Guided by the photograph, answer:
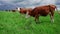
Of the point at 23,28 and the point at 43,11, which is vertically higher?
the point at 43,11

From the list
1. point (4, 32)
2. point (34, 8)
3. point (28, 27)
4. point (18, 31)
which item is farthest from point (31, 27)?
point (34, 8)

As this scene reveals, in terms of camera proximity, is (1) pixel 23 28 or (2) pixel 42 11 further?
(2) pixel 42 11

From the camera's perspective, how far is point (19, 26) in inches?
229

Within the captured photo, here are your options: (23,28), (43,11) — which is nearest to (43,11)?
(43,11)

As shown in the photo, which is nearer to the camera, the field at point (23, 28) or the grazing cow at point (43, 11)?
the field at point (23, 28)

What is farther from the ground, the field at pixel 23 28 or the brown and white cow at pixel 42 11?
the brown and white cow at pixel 42 11

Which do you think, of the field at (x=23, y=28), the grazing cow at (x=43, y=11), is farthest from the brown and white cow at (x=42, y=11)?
the field at (x=23, y=28)

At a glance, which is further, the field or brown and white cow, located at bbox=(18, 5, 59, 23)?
brown and white cow, located at bbox=(18, 5, 59, 23)

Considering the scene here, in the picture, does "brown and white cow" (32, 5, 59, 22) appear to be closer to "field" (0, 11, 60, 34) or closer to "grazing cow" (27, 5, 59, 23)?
"grazing cow" (27, 5, 59, 23)

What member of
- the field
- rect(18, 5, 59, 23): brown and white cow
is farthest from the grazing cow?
the field

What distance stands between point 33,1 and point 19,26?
1855 millimetres

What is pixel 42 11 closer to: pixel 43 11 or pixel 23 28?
pixel 43 11

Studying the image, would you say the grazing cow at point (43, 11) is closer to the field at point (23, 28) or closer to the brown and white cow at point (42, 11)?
the brown and white cow at point (42, 11)

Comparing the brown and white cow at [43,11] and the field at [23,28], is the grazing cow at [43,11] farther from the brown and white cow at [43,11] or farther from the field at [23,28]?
the field at [23,28]
